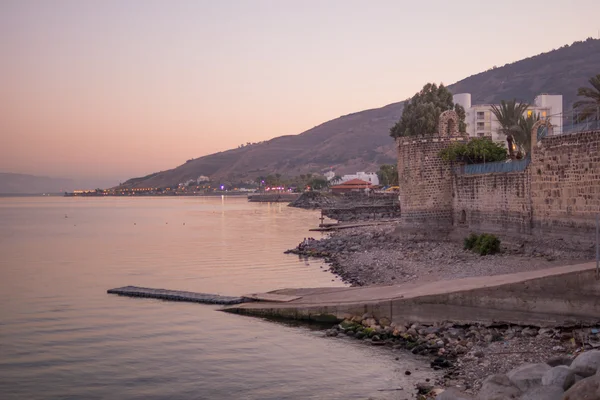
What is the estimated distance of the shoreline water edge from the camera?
9.37 meters

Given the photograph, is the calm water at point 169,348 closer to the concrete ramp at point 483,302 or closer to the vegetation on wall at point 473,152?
the concrete ramp at point 483,302

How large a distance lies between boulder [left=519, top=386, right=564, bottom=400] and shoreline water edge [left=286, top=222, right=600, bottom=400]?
1 cm

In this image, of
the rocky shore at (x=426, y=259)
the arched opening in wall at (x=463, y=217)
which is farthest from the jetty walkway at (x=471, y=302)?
the arched opening in wall at (x=463, y=217)

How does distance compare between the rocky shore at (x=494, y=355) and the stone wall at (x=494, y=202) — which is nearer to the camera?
the rocky shore at (x=494, y=355)

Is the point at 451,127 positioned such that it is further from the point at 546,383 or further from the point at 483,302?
the point at 546,383

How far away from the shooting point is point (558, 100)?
80.1m

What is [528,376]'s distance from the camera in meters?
9.48

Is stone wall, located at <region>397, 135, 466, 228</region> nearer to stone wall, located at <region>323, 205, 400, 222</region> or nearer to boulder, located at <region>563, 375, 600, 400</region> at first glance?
boulder, located at <region>563, 375, 600, 400</region>

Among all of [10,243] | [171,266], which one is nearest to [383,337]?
[171,266]

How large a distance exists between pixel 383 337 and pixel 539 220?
345 inches

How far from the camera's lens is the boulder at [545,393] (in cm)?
856

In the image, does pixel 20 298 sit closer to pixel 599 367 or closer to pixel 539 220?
pixel 539 220

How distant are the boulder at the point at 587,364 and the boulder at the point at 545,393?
612 mm

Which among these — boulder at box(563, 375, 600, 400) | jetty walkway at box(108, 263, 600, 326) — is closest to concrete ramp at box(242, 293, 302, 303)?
jetty walkway at box(108, 263, 600, 326)
